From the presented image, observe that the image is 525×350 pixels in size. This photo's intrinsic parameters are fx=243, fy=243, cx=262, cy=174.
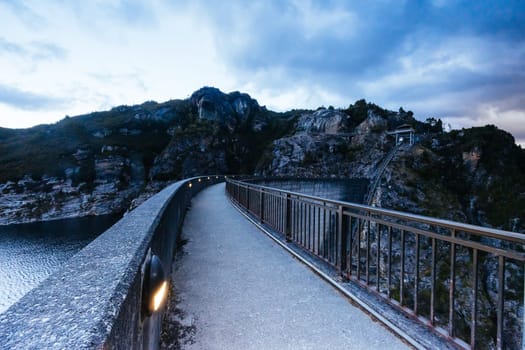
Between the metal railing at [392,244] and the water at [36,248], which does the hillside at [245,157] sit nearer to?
the water at [36,248]

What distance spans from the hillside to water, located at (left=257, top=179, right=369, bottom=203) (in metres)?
2.70

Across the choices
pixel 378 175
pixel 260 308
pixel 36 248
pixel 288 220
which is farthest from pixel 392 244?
pixel 36 248

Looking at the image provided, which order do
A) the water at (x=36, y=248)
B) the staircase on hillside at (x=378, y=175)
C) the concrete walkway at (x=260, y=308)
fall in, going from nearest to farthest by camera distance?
the concrete walkway at (x=260, y=308)
the water at (x=36, y=248)
the staircase on hillside at (x=378, y=175)

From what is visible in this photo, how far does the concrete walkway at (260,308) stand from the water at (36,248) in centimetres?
2215

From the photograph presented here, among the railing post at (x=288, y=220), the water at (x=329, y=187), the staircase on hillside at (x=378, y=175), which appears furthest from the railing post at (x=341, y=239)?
the staircase on hillside at (x=378, y=175)

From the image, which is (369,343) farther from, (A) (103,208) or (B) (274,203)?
(A) (103,208)

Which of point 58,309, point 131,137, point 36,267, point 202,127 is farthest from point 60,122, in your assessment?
point 58,309

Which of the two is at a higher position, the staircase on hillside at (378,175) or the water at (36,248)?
the staircase on hillside at (378,175)

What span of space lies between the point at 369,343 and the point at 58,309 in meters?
2.77

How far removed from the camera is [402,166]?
44.1 meters

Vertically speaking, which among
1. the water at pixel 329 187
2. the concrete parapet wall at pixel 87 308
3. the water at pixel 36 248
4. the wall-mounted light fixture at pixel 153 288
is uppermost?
the concrete parapet wall at pixel 87 308

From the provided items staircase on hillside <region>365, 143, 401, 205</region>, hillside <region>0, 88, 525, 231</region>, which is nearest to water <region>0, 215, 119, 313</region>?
hillside <region>0, 88, 525, 231</region>

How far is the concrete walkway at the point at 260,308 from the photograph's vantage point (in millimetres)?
2562

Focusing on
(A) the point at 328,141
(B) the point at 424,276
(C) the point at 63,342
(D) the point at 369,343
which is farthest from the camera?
(A) the point at 328,141
